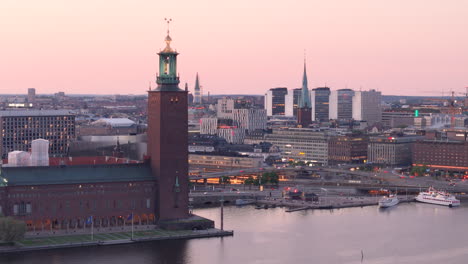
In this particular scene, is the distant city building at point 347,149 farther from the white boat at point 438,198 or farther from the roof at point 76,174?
the roof at point 76,174

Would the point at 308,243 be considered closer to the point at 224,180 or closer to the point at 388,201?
the point at 388,201

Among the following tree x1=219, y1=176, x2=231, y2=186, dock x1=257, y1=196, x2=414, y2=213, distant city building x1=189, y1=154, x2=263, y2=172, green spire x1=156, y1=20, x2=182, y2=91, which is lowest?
dock x1=257, y1=196, x2=414, y2=213

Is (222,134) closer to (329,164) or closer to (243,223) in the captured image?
(329,164)

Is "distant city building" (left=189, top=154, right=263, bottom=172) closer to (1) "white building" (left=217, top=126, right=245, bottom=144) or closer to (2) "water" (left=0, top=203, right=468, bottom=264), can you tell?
(2) "water" (left=0, top=203, right=468, bottom=264)

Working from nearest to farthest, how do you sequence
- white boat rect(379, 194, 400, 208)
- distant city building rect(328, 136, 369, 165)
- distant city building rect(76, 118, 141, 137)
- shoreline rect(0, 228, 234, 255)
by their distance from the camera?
1. shoreline rect(0, 228, 234, 255)
2. white boat rect(379, 194, 400, 208)
3. distant city building rect(328, 136, 369, 165)
4. distant city building rect(76, 118, 141, 137)

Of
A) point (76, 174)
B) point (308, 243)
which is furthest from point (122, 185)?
point (308, 243)

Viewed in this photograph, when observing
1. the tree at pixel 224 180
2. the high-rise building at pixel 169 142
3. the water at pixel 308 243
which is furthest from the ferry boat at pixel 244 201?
the high-rise building at pixel 169 142

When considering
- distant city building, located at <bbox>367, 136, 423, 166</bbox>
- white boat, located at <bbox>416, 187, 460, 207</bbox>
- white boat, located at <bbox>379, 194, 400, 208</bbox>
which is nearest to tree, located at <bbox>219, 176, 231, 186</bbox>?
white boat, located at <bbox>379, 194, 400, 208</bbox>
